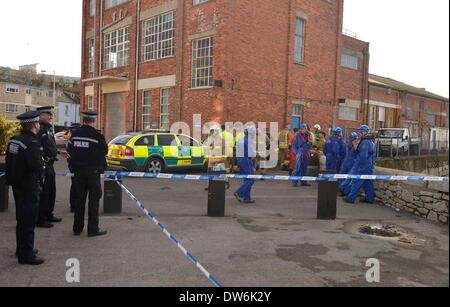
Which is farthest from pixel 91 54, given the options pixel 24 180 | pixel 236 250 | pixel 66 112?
pixel 66 112

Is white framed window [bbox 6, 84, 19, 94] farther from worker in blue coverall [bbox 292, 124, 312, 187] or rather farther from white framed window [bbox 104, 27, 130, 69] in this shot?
worker in blue coverall [bbox 292, 124, 312, 187]

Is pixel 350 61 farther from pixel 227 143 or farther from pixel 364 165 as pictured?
pixel 364 165

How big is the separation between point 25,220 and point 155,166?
8.27 m

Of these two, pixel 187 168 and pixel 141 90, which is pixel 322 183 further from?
pixel 141 90

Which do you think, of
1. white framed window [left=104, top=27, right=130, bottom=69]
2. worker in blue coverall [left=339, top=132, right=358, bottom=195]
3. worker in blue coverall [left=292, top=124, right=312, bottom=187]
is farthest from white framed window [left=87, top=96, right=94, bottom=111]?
worker in blue coverall [left=339, top=132, right=358, bottom=195]

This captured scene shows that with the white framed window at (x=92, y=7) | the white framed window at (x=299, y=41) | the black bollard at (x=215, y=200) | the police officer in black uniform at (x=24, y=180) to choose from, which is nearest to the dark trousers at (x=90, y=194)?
the police officer in black uniform at (x=24, y=180)

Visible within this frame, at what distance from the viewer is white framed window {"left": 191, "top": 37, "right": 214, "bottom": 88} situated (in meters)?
17.8

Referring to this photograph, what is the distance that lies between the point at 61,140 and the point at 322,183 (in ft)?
52.2

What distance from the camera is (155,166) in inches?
525

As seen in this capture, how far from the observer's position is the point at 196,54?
60.8 feet

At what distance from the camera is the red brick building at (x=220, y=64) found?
57.8 feet

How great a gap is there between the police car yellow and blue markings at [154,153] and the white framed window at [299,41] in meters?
9.32

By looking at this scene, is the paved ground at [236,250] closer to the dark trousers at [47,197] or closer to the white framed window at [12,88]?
the dark trousers at [47,197]
